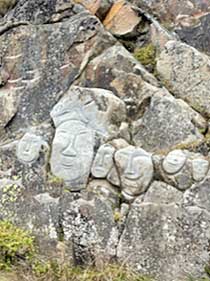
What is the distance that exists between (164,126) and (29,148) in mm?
1358

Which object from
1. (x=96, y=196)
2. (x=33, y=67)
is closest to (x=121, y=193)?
(x=96, y=196)

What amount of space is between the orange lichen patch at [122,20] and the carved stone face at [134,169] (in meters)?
1.73

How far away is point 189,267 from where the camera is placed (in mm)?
5516

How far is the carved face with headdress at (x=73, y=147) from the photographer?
5922 millimetres

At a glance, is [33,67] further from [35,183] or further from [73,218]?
[73,218]

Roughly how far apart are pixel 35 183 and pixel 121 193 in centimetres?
86

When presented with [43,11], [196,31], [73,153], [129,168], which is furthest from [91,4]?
[129,168]

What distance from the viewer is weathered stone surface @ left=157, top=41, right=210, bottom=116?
6273 mm

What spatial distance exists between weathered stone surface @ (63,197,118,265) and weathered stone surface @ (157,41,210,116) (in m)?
1.44

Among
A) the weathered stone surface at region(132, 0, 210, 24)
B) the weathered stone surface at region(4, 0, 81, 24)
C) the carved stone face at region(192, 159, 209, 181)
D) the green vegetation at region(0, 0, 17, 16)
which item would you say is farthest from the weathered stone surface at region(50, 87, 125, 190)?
the green vegetation at region(0, 0, 17, 16)

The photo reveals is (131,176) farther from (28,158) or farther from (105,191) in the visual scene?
(28,158)

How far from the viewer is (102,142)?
19.7ft

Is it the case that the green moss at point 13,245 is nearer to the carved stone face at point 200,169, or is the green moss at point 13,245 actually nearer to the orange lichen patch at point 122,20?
the carved stone face at point 200,169

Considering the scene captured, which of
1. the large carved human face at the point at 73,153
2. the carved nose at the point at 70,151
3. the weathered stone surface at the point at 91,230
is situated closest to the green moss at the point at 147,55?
the large carved human face at the point at 73,153
